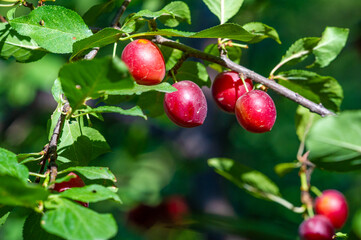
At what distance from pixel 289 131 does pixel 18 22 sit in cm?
287

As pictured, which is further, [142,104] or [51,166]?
[142,104]

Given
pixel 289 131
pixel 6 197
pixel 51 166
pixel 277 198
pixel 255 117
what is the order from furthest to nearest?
1. pixel 289 131
2. pixel 277 198
3. pixel 255 117
4. pixel 51 166
5. pixel 6 197

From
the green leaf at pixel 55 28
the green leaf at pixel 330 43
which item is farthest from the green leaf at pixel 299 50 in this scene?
the green leaf at pixel 55 28

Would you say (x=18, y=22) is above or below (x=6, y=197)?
above

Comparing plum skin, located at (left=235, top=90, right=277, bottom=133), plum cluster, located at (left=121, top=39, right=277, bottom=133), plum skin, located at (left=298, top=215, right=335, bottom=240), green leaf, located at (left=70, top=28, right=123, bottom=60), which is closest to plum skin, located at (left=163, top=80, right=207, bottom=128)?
plum cluster, located at (left=121, top=39, right=277, bottom=133)

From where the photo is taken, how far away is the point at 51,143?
860 millimetres

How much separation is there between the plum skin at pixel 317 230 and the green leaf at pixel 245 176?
0.53 feet

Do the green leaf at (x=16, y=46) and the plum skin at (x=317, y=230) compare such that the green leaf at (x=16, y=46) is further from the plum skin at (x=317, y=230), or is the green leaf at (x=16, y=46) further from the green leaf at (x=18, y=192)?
the plum skin at (x=317, y=230)

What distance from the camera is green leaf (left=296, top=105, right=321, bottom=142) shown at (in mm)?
1270

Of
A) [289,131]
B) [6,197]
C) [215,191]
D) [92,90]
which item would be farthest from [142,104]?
[289,131]

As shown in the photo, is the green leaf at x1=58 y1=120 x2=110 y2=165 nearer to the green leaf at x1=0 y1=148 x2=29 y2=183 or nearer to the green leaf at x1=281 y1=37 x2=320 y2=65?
the green leaf at x1=0 y1=148 x2=29 y2=183

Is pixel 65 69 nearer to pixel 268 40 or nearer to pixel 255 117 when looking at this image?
pixel 255 117

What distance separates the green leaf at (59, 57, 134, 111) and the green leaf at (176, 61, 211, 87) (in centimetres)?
46

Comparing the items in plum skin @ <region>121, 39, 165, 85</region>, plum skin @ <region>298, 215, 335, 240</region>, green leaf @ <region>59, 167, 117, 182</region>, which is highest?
plum skin @ <region>121, 39, 165, 85</region>
